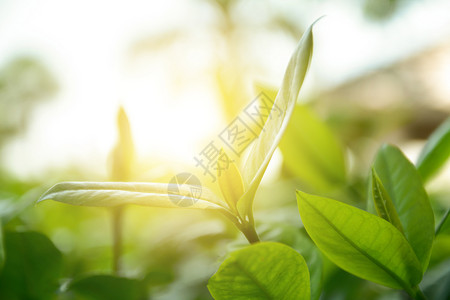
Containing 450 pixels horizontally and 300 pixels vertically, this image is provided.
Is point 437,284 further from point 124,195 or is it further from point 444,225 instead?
point 124,195

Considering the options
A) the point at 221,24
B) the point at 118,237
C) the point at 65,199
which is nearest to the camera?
the point at 65,199

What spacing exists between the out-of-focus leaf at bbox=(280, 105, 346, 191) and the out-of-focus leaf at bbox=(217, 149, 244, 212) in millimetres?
215

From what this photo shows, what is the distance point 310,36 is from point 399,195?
0.12 m

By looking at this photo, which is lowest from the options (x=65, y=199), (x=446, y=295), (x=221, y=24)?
(x=446, y=295)

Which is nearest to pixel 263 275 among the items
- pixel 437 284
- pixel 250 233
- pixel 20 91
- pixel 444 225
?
pixel 250 233

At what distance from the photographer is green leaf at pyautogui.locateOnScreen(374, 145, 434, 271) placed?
0.21 meters

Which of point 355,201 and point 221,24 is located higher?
point 221,24

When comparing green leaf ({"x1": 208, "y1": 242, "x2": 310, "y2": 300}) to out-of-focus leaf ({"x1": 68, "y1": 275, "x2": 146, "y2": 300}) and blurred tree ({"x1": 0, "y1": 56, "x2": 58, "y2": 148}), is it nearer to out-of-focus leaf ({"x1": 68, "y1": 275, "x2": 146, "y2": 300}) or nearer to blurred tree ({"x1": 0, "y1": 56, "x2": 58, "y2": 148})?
out-of-focus leaf ({"x1": 68, "y1": 275, "x2": 146, "y2": 300})

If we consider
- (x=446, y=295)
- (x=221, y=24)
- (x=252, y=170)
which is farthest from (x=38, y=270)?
(x=221, y=24)

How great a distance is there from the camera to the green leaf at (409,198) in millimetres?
208

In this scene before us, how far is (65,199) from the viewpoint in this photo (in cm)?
18

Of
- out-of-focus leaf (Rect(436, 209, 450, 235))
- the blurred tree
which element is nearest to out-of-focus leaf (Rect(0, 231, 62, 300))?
out-of-focus leaf (Rect(436, 209, 450, 235))

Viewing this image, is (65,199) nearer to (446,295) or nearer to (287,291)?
(287,291)

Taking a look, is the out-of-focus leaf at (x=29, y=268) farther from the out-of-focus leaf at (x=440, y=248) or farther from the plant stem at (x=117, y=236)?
the out-of-focus leaf at (x=440, y=248)
